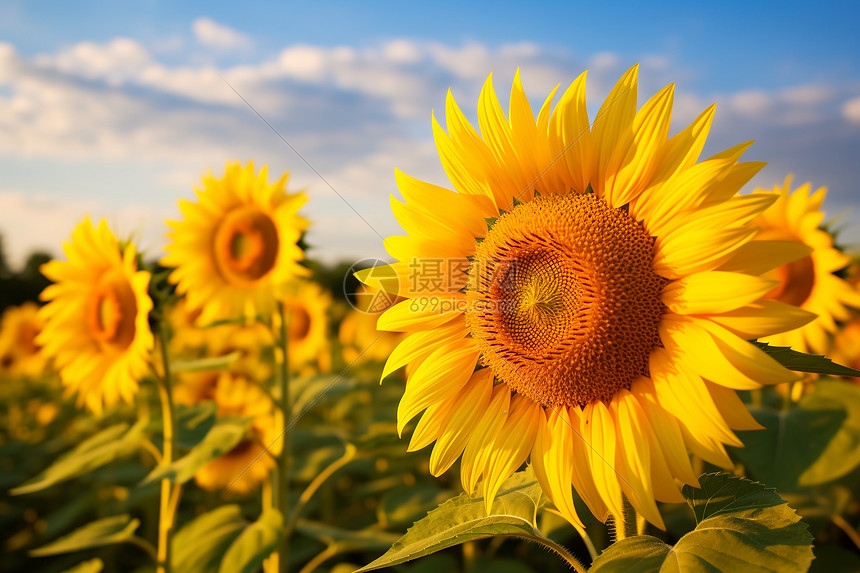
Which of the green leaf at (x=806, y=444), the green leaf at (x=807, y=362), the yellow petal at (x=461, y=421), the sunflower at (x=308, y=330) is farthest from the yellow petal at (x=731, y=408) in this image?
the sunflower at (x=308, y=330)

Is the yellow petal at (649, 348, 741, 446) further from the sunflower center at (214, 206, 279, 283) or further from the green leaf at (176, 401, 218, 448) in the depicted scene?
the sunflower center at (214, 206, 279, 283)

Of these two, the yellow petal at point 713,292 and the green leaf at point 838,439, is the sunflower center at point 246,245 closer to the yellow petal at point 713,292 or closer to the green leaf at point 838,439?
the yellow petal at point 713,292

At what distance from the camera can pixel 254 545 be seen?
2.67 meters

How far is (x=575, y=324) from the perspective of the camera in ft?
4.57

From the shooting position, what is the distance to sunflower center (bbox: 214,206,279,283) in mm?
3818

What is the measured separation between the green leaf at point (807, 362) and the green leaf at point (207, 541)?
2.64 m

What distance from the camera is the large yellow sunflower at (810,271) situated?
8.91 ft

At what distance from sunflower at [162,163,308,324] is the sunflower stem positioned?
627mm

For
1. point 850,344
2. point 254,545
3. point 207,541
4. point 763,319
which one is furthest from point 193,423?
point 850,344

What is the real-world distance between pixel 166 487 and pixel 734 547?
2.85 meters

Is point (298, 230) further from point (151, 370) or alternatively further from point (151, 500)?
point (151, 500)

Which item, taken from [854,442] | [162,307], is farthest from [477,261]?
[162,307]

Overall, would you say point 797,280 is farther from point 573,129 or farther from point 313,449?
point 313,449

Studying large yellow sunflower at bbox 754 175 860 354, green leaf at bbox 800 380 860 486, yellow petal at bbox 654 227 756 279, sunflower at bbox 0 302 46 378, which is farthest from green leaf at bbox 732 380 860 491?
sunflower at bbox 0 302 46 378
